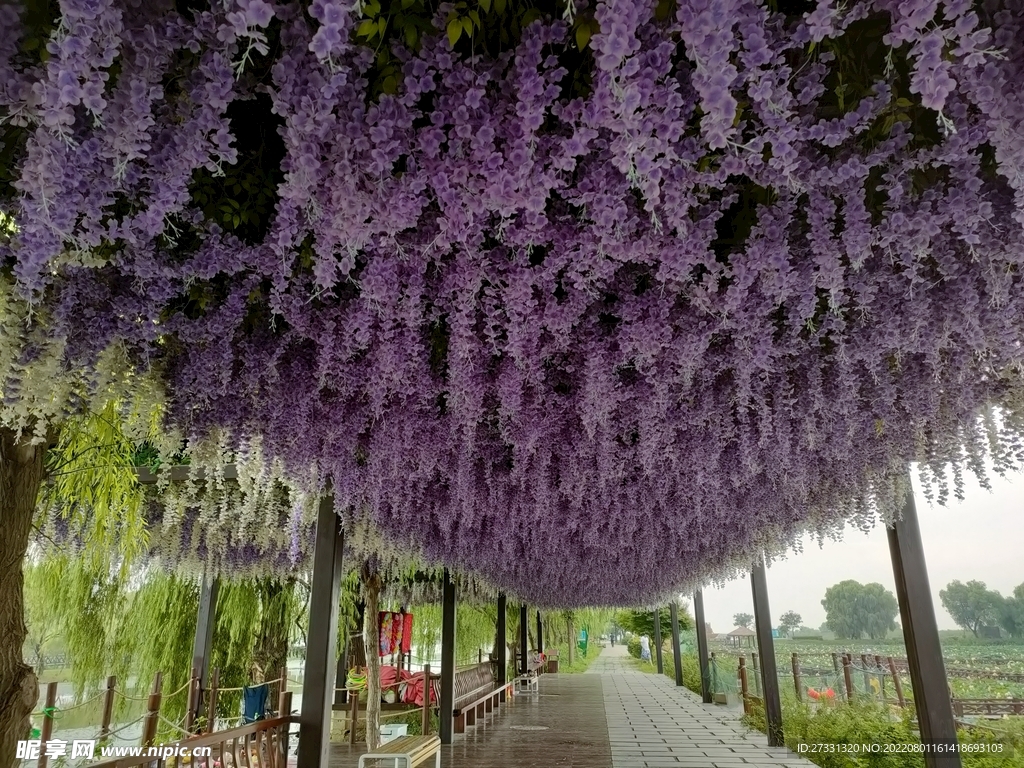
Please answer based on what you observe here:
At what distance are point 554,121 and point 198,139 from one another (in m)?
0.85

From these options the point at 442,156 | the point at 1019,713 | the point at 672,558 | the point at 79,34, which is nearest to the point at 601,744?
the point at 672,558

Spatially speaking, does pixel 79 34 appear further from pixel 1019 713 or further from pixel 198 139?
pixel 1019 713

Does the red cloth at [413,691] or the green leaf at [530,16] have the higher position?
the green leaf at [530,16]

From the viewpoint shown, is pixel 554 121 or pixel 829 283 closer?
pixel 554 121

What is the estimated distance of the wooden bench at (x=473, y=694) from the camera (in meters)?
8.67

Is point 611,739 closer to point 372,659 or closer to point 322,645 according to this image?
point 372,659

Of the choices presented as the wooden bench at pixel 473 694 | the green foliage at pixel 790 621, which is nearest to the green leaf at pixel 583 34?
the green foliage at pixel 790 621

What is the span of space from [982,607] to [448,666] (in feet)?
19.1

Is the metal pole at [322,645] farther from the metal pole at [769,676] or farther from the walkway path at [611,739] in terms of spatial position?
the metal pole at [769,676]

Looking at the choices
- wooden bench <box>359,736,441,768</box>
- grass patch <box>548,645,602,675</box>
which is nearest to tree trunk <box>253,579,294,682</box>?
wooden bench <box>359,736,441,768</box>

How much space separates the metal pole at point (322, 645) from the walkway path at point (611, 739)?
3186 millimetres

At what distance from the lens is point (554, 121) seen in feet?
5.22

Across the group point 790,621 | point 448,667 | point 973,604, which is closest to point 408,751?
point 448,667

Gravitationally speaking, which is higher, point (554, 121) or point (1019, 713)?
point (554, 121)
